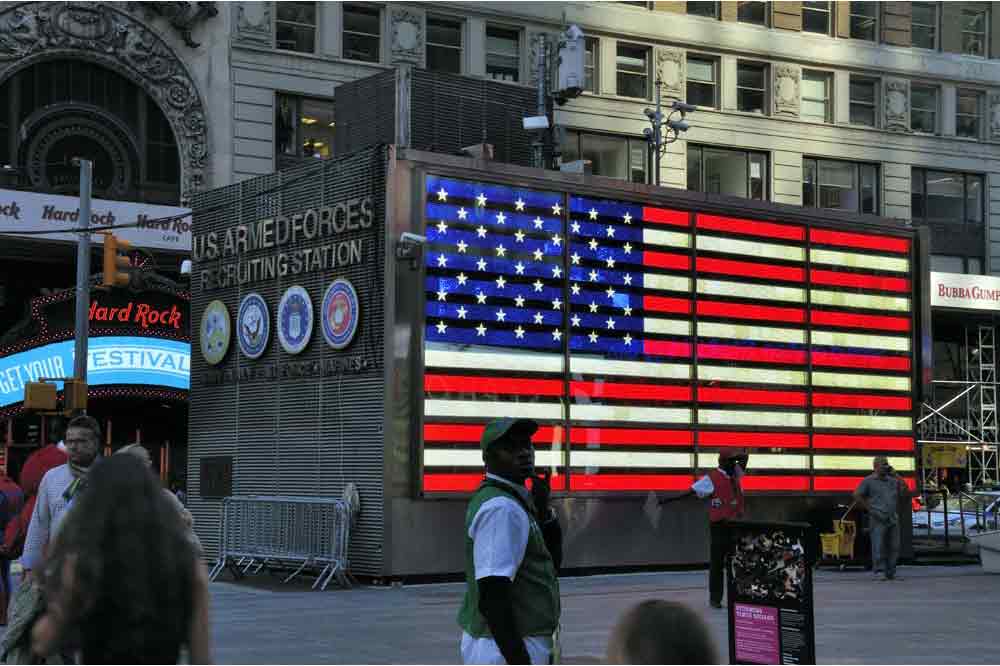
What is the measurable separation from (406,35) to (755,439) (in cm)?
2111

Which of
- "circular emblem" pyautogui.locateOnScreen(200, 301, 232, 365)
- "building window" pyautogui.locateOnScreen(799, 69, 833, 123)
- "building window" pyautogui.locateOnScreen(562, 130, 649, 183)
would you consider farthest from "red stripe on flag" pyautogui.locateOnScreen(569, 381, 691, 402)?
"building window" pyautogui.locateOnScreen(799, 69, 833, 123)

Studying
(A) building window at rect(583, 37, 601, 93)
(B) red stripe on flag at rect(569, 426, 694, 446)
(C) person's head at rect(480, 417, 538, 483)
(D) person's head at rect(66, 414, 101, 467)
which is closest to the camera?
(C) person's head at rect(480, 417, 538, 483)

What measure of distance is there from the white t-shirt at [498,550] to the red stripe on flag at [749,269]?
17.8 metres

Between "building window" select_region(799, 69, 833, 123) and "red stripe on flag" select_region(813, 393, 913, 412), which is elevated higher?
"building window" select_region(799, 69, 833, 123)

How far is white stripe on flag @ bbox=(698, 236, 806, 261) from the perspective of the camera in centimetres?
2448

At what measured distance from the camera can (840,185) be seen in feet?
162

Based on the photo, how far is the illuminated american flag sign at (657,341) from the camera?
71.1ft

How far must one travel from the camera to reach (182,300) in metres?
35.2

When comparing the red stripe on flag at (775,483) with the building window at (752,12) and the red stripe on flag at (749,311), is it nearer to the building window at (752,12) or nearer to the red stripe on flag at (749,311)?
the red stripe on flag at (749,311)

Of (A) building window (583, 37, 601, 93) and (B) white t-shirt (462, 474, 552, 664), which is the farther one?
(A) building window (583, 37, 601, 93)

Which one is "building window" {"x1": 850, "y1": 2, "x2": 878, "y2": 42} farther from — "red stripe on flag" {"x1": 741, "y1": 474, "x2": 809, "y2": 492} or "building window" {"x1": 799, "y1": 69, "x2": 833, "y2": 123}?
"red stripe on flag" {"x1": 741, "y1": 474, "x2": 809, "y2": 492}

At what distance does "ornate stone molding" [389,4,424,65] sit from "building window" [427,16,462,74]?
1.52 feet

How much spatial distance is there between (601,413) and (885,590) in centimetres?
473

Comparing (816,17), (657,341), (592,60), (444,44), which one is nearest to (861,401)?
(657,341)
